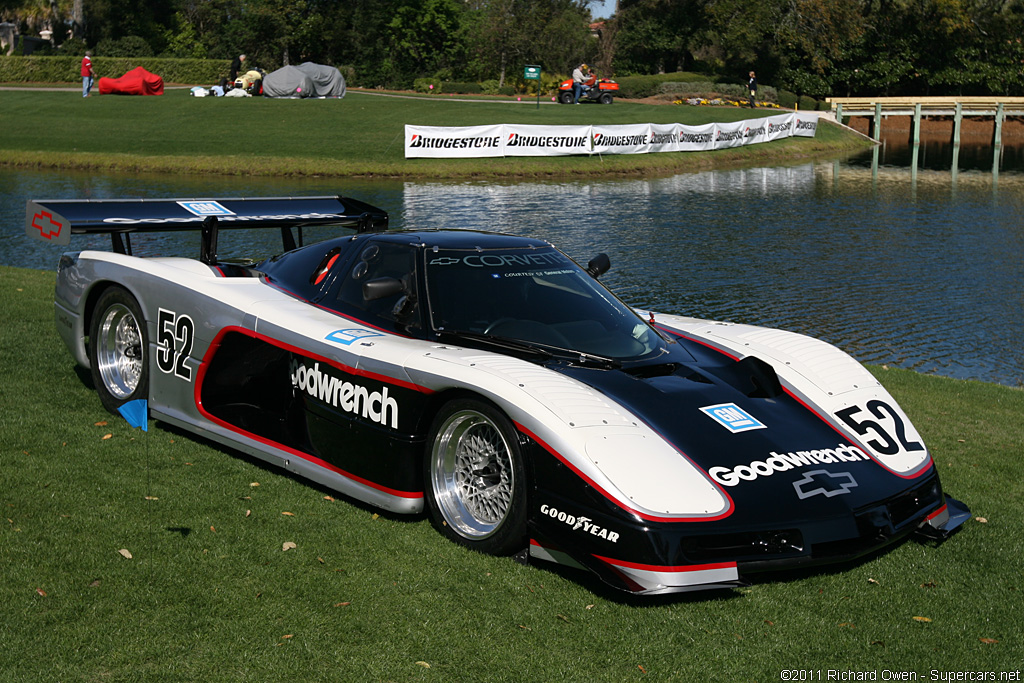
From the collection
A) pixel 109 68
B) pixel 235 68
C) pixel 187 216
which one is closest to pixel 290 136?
pixel 235 68

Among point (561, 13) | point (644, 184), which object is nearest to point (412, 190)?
point (644, 184)

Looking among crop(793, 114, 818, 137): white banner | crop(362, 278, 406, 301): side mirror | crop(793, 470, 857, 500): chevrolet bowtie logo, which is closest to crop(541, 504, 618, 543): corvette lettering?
crop(793, 470, 857, 500): chevrolet bowtie logo

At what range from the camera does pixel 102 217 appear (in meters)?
7.30

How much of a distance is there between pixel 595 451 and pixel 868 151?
49.6 m

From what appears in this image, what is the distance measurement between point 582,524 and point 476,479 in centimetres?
74

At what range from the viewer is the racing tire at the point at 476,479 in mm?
4723

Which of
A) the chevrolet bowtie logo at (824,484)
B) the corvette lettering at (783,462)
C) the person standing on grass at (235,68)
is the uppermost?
the person standing on grass at (235,68)

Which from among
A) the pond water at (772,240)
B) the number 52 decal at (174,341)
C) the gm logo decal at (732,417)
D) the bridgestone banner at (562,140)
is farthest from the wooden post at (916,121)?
the number 52 decal at (174,341)

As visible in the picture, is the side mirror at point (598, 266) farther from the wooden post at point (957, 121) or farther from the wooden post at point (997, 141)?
the wooden post at point (957, 121)

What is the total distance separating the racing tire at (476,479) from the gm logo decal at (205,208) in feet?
11.8

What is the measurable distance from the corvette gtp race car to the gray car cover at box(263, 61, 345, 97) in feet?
136

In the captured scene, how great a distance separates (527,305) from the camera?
5867 mm

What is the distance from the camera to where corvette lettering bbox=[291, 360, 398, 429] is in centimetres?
525

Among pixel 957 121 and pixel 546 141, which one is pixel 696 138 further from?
pixel 957 121
